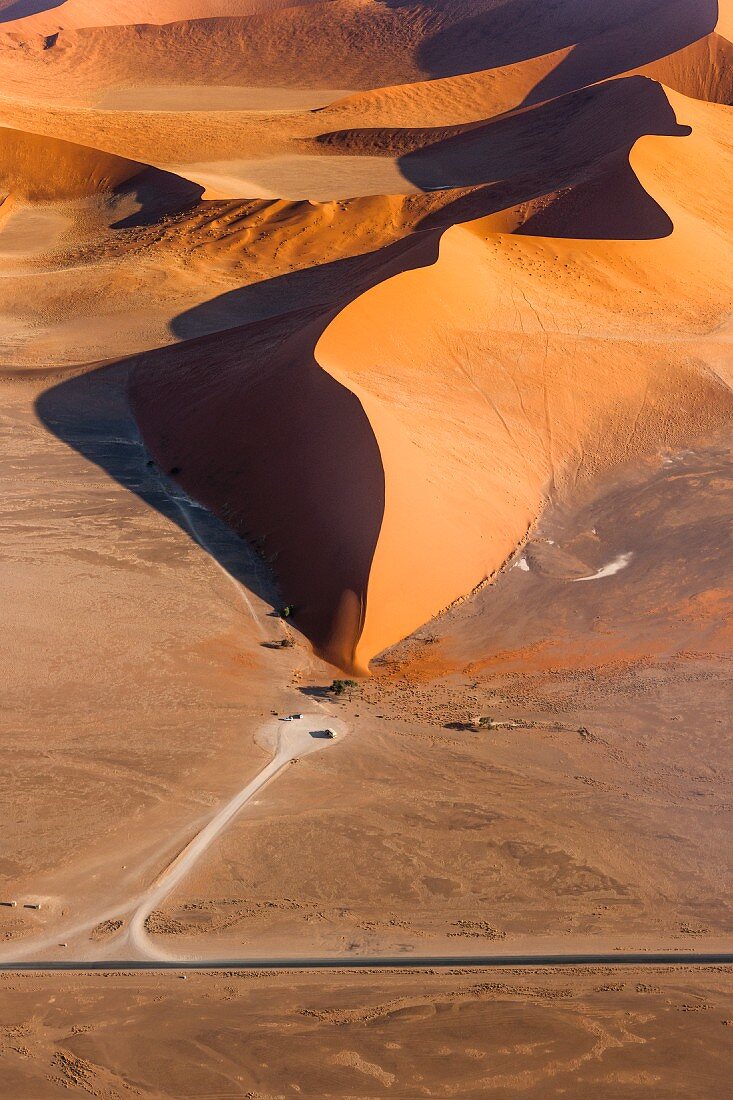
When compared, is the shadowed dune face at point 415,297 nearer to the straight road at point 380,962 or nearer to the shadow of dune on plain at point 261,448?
the shadow of dune on plain at point 261,448

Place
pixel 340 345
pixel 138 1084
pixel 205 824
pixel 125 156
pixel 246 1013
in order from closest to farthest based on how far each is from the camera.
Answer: pixel 138 1084 < pixel 246 1013 < pixel 205 824 < pixel 340 345 < pixel 125 156

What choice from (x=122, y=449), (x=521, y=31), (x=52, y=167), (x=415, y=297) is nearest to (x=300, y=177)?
(x=52, y=167)

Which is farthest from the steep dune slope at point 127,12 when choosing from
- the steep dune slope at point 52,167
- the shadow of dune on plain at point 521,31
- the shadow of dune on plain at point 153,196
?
the shadow of dune on plain at point 153,196

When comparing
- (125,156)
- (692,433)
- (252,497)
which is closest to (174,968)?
(252,497)

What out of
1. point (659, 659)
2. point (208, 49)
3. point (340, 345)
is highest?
point (208, 49)

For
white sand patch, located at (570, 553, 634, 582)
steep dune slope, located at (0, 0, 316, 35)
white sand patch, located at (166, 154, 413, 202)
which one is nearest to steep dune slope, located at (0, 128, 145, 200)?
white sand patch, located at (166, 154, 413, 202)

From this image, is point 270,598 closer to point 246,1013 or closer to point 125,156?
point 246,1013
